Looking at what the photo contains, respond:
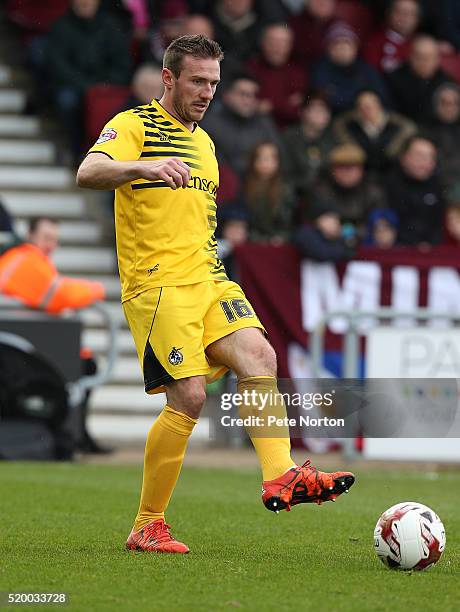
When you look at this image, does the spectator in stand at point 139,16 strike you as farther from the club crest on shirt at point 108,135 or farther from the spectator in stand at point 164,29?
the club crest on shirt at point 108,135

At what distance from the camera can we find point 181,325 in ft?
21.1

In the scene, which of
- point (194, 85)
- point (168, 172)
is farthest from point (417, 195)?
point (168, 172)

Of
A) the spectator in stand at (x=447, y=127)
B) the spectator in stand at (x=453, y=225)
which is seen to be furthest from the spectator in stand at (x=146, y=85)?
the spectator in stand at (x=447, y=127)

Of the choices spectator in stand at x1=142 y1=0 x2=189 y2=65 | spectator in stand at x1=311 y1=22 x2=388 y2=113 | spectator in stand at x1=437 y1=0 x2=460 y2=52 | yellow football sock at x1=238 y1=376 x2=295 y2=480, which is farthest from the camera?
spectator in stand at x1=437 y1=0 x2=460 y2=52

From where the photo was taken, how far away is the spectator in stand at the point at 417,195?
14.5 meters

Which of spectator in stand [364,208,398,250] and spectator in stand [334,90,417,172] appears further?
spectator in stand [334,90,417,172]

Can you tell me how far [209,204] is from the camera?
262 inches

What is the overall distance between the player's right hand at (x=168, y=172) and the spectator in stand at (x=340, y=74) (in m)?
10.3

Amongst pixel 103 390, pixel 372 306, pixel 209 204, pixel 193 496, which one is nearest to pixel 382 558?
pixel 209 204

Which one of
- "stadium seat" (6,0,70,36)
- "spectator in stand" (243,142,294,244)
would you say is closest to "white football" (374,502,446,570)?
"spectator in stand" (243,142,294,244)

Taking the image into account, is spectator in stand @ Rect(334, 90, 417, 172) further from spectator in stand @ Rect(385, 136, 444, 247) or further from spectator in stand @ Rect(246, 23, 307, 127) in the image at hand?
spectator in stand @ Rect(246, 23, 307, 127)

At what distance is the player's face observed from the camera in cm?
645

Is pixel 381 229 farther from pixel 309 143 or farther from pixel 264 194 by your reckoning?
pixel 309 143

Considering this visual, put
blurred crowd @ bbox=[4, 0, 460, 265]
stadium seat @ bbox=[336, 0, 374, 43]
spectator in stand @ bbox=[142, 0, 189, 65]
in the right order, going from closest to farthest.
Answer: blurred crowd @ bbox=[4, 0, 460, 265], spectator in stand @ bbox=[142, 0, 189, 65], stadium seat @ bbox=[336, 0, 374, 43]
